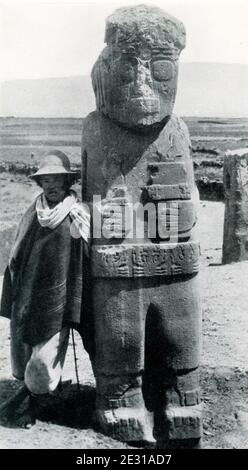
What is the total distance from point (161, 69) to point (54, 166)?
3.09 ft

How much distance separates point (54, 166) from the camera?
4.40m

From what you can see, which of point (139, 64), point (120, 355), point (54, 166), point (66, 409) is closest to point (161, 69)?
point (139, 64)

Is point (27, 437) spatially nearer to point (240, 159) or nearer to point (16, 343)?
A: point (16, 343)

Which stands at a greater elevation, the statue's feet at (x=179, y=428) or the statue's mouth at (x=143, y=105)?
the statue's mouth at (x=143, y=105)

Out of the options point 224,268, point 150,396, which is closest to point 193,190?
point 150,396

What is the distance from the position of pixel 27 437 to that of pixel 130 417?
691 mm

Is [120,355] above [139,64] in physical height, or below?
below

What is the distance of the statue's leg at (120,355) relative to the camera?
4.38 meters

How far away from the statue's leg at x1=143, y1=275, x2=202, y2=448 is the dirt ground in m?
0.33

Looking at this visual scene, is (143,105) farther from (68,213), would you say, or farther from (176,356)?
(176,356)

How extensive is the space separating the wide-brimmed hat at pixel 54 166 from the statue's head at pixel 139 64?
448mm

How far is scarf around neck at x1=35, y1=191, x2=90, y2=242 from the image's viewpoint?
431 cm

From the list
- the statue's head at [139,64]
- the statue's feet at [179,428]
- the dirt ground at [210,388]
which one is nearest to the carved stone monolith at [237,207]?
the dirt ground at [210,388]

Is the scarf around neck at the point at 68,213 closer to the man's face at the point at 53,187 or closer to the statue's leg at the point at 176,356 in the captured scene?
the man's face at the point at 53,187
